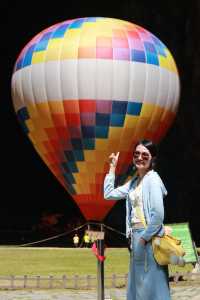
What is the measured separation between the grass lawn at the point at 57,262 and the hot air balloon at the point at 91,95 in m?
4.23

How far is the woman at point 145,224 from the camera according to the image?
7109 millimetres

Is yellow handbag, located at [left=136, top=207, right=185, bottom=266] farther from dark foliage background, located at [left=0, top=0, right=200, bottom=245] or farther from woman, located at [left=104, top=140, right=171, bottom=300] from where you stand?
dark foliage background, located at [left=0, top=0, right=200, bottom=245]

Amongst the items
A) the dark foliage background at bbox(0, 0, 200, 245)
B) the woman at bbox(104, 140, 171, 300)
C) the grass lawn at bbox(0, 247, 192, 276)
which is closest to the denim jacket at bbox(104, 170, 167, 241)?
the woman at bbox(104, 140, 171, 300)

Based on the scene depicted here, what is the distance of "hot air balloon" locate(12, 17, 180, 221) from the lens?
13.4 m

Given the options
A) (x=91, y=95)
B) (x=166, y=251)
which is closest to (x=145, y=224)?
(x=166, y=251)

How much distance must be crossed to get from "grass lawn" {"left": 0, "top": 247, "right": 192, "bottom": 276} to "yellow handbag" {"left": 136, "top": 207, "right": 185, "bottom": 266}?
984cm

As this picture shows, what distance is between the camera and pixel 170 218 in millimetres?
35875

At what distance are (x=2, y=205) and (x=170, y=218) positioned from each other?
1020 cm

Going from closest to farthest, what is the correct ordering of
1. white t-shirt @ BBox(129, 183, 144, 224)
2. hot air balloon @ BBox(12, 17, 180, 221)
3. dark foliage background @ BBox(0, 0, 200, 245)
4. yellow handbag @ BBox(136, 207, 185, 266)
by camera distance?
1. yellow handbag @ BBox(136, 207, 185, 266)
2. white t-shirt @ BBox(129, 183, 144, 224)
3. hot air balloon @ BBox(12, 17, 180, 221)
4. dark foliage background @ BBox(0, 0, 200, 245)

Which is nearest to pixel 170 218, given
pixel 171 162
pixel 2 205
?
pixel 171 162

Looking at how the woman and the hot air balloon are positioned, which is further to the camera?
the hot air balloon

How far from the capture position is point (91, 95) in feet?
43.6

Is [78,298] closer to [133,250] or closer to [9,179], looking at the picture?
[133,250]

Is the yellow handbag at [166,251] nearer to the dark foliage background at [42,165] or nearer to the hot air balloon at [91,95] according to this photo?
the hot air balloon at [91,95]
